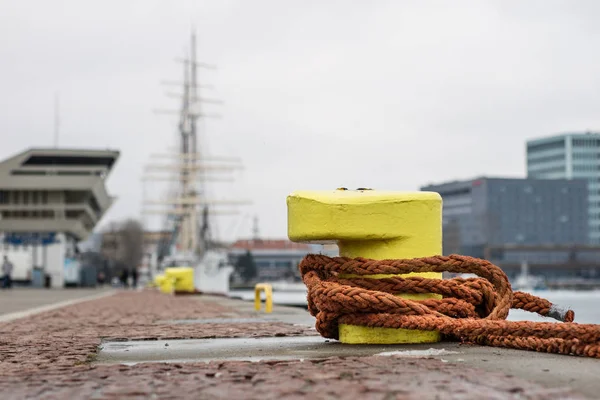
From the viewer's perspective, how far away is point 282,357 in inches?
185

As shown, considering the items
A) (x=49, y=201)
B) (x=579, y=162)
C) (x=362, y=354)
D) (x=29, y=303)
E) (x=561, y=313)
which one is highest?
(x=579, y=162)

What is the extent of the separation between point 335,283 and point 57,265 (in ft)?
254

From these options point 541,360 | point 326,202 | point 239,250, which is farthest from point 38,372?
point 239,250

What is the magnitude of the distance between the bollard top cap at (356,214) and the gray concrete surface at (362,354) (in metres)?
0.66

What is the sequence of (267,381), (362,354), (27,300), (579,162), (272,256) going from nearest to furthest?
(267,381) < (362,354) < (27,300) < (272,256) < (579,162)

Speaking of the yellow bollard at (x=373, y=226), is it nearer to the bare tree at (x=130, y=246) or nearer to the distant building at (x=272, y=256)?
the bare tree at (x=130, y=246)

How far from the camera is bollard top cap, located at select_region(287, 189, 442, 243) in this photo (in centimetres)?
527

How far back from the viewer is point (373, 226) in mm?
5332

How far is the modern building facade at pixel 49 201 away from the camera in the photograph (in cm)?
8000

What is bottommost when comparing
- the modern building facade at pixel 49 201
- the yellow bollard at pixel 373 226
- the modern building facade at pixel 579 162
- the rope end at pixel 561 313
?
the rope end at pixel 561 313

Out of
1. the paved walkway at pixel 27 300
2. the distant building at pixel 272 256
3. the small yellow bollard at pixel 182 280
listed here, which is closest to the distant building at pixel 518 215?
the distant building at pixel 272 256

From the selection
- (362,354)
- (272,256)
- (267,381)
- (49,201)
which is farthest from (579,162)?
(267,381)

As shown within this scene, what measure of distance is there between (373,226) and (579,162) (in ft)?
603

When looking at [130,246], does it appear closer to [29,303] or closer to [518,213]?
[518,213]
